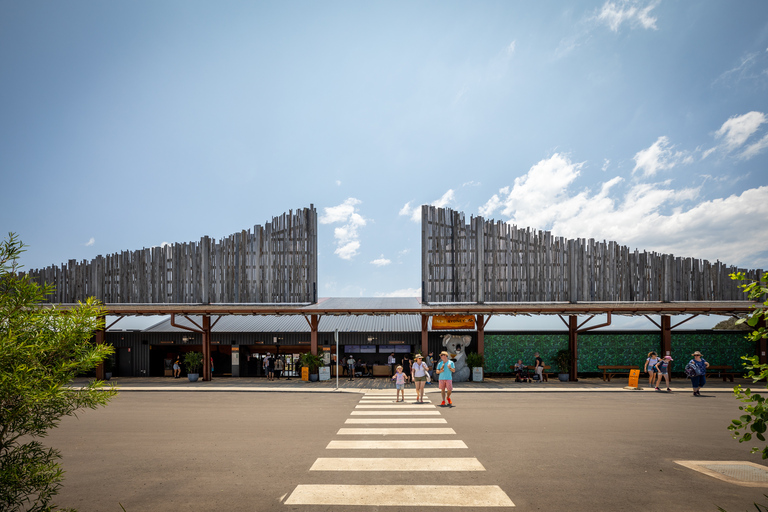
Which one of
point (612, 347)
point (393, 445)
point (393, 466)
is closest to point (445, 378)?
point (393, 445)

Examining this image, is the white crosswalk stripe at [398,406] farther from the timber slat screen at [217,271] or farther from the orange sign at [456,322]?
the timber slat screen at [217,271]

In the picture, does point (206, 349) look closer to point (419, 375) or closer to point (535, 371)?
point (419, 375)

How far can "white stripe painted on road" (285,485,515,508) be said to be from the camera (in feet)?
20.7

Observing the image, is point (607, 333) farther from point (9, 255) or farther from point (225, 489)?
point (9, 255)

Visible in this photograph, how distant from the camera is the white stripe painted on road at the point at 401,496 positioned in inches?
248

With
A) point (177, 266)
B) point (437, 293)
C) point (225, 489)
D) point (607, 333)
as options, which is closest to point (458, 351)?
point (437, 293)

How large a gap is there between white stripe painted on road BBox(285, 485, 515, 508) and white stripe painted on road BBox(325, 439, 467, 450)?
7.30ft

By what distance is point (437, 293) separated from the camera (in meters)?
25.9

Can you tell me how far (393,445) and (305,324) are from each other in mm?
17162

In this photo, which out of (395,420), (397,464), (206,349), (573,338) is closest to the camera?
(397,464)

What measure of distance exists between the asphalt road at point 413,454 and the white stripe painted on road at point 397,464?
0.39ft

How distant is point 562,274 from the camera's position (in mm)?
26016

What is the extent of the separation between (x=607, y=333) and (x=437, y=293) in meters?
9.85

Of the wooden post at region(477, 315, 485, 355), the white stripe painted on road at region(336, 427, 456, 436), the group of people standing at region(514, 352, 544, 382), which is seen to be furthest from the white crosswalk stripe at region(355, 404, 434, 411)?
the group of people standing at region(514, 352, 544, 382)
